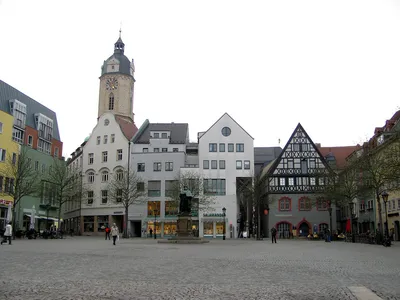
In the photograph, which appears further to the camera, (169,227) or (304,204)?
(169,227)

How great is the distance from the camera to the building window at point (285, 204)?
67.1m

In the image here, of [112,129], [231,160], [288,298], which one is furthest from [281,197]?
[288,298]

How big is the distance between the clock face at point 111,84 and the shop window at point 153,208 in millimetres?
34160

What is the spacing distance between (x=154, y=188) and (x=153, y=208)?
302 centimetres

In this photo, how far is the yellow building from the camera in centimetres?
5312

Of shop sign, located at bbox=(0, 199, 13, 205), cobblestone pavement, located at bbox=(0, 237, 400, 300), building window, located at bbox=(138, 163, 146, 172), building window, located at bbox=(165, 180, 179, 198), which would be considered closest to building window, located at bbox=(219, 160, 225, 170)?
building window, located at bbox=(165, 180, 179, 198)

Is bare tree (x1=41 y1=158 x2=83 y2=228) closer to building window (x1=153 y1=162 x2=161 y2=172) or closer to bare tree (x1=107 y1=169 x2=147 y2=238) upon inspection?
bare tree (x1=107 y1=169 x2=147 y2=238)

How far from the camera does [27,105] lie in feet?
218

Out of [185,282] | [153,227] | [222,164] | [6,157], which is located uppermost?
[222,164]

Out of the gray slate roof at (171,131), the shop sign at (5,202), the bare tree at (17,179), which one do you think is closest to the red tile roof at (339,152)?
the gray slate roof at (171,131)

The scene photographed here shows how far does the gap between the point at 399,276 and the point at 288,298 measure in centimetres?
591

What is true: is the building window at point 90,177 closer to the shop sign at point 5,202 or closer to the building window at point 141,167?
the building window at point 141,167

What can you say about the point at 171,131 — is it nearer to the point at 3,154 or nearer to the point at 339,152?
the point at 3,154

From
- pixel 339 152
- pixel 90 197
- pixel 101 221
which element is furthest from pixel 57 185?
pixel 339 152
